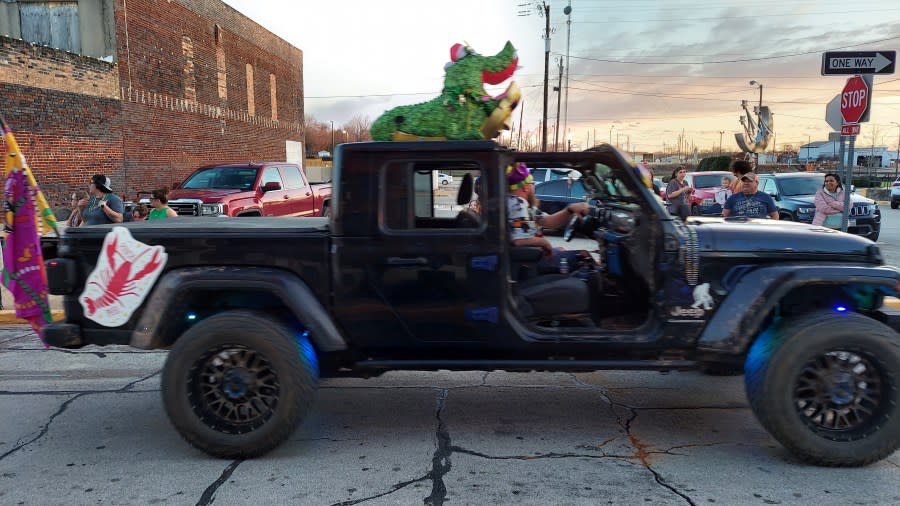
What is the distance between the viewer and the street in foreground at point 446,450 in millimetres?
3230

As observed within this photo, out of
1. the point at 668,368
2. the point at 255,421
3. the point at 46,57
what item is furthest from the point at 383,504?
the point at 46,57

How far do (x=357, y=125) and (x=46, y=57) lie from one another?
69.6 metres

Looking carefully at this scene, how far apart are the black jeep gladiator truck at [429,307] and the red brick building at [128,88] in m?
14.3

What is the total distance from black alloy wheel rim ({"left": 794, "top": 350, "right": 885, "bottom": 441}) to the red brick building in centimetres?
1705

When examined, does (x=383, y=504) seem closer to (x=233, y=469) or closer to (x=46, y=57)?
(x=233, y=469)

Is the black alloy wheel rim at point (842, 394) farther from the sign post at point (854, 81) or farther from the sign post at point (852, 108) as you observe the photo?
the sign post at point (852, 108)

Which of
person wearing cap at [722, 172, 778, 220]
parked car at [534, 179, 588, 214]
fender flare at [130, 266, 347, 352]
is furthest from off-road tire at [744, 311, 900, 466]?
parked car at [534, 179, 588, 214]

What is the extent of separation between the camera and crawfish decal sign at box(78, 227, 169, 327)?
361cm

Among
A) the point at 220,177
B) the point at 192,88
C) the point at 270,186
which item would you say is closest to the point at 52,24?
the point at 192,88

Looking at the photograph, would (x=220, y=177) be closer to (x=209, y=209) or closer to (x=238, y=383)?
(x=209, y=209)

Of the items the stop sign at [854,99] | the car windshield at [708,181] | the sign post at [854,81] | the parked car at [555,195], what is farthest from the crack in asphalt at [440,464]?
the car windshield at [708,181]

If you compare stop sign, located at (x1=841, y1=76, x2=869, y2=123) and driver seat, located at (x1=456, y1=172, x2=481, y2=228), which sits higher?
stop sign, located at (x1=841, y1=76, x2=869, y2=123)

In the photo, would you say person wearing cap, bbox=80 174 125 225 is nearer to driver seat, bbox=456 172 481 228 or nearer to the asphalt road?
the asphalt road

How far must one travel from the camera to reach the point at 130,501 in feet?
10.4
